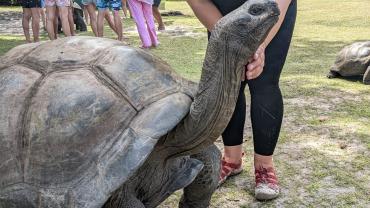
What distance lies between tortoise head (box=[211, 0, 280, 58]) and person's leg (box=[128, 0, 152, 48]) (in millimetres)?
5241

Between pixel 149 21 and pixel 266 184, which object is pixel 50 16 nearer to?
pixel 149 21

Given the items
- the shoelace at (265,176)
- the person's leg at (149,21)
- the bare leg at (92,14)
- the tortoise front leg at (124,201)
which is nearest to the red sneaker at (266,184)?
the shoelace at (265,176)

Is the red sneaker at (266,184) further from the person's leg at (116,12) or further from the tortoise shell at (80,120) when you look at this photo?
the person's leg at (116,12)

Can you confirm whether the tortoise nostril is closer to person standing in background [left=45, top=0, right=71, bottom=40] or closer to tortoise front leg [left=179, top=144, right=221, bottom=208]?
tortoise front leg [left=179, top=144, right=221, bottom=208]

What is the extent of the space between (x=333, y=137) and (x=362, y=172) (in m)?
0.57

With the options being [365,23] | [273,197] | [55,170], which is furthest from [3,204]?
[365,23]

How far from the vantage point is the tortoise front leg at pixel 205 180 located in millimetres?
2055

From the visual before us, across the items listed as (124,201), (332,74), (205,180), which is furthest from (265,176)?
(332,74)

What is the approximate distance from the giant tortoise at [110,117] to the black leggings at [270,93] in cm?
60

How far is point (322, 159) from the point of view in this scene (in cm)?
288

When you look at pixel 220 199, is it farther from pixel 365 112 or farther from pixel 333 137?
pixel 365 112

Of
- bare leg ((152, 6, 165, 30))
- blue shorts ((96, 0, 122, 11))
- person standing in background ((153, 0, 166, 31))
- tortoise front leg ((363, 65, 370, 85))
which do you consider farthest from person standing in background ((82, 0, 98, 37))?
tortoise front leg ((363, 65, 370, 85))

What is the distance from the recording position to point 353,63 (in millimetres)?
→ 5035

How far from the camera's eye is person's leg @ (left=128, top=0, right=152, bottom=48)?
265 inches
